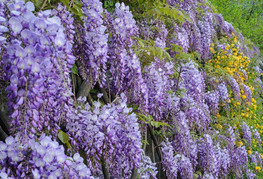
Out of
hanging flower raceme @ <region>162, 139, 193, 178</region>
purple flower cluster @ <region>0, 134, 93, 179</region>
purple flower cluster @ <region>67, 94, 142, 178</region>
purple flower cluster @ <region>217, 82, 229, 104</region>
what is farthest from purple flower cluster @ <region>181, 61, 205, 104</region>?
purple flower cluster @ <region>0, 134, 93, 179</region>

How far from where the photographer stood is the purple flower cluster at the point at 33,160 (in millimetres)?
1373

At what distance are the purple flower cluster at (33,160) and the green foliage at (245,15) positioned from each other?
9213 millimetres

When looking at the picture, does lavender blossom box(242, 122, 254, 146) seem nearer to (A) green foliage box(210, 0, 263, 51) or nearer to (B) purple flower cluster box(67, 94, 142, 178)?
(B) purple flower cluster box(67, 94, 142, 178)

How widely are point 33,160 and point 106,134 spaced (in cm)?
58

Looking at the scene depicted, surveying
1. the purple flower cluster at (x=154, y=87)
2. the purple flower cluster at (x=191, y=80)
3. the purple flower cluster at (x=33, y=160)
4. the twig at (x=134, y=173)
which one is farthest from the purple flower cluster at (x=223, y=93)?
the purple flower cluster at (x=33, y=160)

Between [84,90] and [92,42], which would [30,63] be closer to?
[92,42]

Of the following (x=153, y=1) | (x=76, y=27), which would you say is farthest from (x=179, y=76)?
(x=76, y=27)

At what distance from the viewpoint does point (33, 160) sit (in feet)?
4.53

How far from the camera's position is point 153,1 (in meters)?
3.28

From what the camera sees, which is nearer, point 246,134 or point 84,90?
point 84,90

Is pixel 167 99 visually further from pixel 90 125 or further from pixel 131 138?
pixel 90 125

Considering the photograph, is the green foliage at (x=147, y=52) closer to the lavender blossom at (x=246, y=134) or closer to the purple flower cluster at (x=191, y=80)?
the purple flower cluster at (x=191, y=80)

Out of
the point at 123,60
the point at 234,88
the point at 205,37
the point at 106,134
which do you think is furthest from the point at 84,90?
the point at 205,37

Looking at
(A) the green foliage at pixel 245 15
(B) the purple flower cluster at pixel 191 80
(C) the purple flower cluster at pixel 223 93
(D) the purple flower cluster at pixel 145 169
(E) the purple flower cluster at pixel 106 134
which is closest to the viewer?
(E) the purple flower cluster at pixel 106 134
